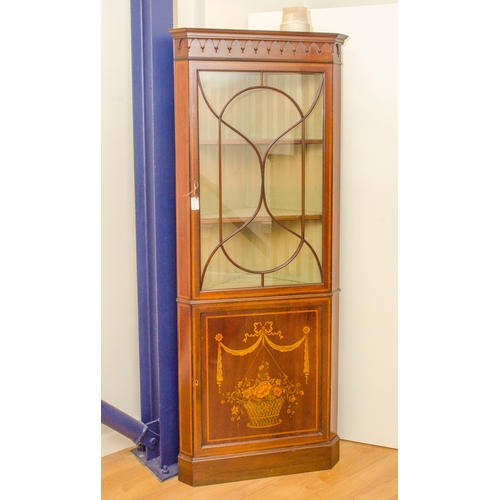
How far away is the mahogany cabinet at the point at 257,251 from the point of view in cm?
225

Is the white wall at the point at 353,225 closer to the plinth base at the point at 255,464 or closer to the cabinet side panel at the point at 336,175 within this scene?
the cabinet side panel at the point at 336,175

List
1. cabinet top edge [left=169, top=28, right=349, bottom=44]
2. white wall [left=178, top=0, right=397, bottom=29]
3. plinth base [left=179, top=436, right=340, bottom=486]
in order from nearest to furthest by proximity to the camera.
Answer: cabinet top edge [left=169, top=28, right=349, bottom=44] < plinth base [left=179, top=436, right=340, bottom=486] < white wall [left=178, top=0, right=397, bottom=29]

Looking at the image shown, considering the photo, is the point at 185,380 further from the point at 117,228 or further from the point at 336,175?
the point at 336,175

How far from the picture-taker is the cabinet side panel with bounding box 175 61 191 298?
2.21 metres

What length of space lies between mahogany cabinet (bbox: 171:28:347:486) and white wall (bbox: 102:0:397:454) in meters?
0.18

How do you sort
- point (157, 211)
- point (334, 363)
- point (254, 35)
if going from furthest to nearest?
point (334, 363), point (157, 211), point (254, 35)

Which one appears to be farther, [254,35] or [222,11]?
[222,11]

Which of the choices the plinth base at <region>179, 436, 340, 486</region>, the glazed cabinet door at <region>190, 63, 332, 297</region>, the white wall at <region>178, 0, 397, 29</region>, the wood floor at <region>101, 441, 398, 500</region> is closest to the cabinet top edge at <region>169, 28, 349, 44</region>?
the glazed cabinet door at <region>190, 63, 332, 297</region>

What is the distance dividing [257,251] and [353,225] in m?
0.50

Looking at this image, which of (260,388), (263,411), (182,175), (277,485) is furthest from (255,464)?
(182,175)

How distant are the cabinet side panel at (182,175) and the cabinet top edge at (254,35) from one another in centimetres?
11

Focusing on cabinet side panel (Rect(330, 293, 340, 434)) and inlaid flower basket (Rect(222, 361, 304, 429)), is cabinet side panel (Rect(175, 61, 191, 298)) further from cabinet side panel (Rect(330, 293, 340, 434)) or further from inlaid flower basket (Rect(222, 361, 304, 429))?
cabinet side panel (Rect(330, 293, 340, 434))

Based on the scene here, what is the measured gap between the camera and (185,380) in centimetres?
235
